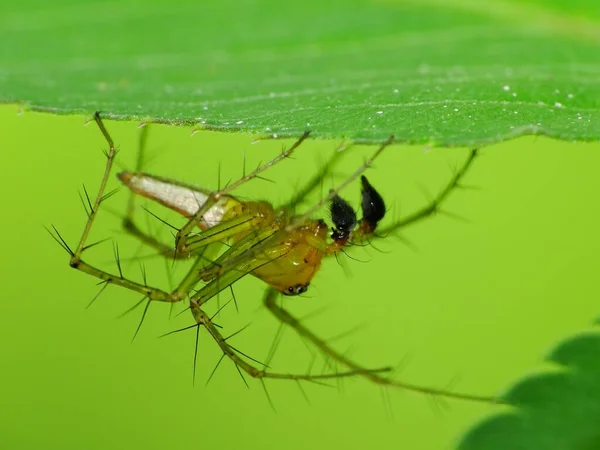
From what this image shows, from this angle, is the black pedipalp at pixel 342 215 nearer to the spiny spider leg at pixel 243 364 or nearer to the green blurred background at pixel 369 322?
the spiny spider leg at pixel 243 364

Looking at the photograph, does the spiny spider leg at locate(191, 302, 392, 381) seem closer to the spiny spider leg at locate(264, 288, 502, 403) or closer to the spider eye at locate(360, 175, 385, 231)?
the spiny spider leg at locate(264, 288, 502, 403)

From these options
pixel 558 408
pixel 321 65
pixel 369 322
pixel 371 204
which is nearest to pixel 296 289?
pixel 371 204

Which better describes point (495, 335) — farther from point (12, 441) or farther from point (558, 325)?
point (12, 441)

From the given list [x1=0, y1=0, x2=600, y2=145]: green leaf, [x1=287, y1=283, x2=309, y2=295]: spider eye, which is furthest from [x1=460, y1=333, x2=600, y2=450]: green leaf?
[x1=287, y1=283, x2=309, y2=295]: spider eye

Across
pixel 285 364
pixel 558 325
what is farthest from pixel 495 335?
pixel 285 364

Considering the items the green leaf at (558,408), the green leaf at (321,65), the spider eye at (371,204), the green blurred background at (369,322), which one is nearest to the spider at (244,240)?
the spider eye at (371,204)

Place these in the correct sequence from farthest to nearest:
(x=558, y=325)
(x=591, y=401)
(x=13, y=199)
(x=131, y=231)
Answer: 1. (x=13, y=199)
2. (x=558, y=325)
3. (x=131, y=231)
4. (x=591, y=401)

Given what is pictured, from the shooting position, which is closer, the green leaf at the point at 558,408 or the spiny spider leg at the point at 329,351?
the green leaf at the point at 558,408
